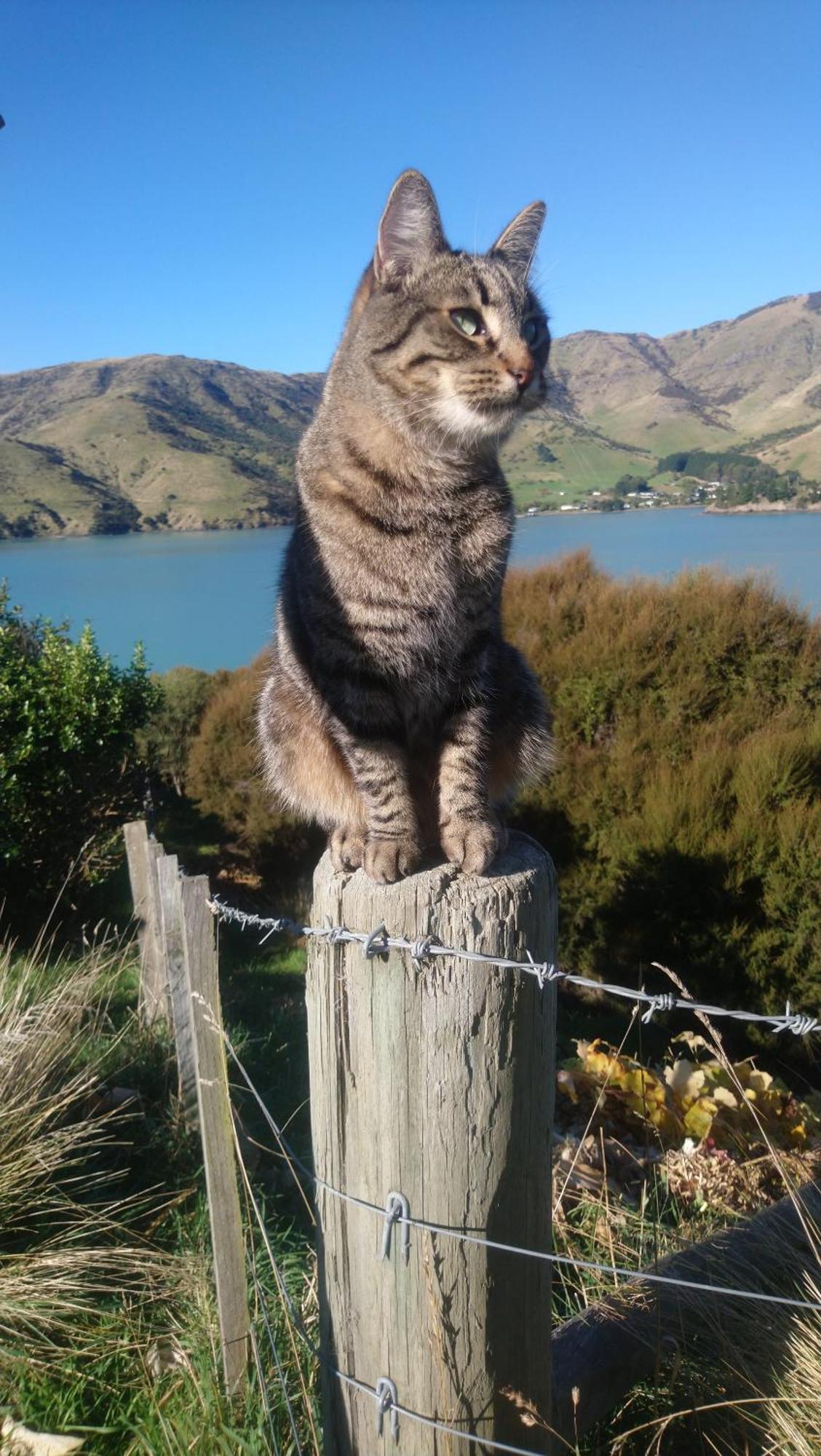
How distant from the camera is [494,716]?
2.44 metres

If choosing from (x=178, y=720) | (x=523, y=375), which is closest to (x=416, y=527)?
(x=523, y=375)

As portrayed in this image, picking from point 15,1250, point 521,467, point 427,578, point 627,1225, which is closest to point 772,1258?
point 627,1225

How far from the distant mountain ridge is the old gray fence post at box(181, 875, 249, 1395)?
1502mm

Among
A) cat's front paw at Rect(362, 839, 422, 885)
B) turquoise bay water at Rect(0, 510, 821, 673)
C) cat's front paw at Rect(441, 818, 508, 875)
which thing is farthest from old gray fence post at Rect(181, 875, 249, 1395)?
turquoise bay water at Rect(0, 510, 821, 673)

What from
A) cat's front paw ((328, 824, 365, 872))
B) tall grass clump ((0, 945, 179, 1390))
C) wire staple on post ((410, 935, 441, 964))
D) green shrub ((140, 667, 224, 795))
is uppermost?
wire staple on post ((410, 935, 441, 964))

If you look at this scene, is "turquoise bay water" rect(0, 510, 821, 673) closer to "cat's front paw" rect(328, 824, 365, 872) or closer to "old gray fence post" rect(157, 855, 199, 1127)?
"old gray fence post" rect(157, 855, 199, 1127)

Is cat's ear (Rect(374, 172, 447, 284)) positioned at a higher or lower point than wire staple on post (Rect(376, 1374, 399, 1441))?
higher

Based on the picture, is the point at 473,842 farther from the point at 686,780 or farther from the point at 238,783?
the point at 238,783

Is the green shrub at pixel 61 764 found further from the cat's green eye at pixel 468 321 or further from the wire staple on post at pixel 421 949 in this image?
the wire staple on post at pixel 421 949

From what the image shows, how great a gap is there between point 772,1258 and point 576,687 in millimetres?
4357

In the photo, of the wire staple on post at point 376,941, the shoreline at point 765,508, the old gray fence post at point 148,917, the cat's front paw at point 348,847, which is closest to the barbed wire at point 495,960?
the wire staple on post at point 376,941

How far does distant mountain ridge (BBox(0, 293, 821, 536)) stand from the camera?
3.32 meters

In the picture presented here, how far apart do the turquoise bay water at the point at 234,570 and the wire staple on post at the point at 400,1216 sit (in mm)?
6081

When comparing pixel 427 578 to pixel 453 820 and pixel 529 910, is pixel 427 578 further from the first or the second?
pixel 529 910
